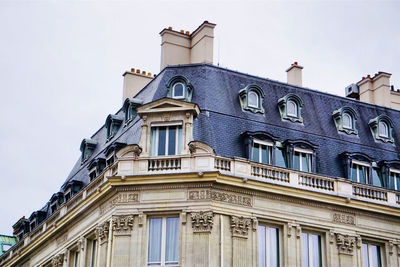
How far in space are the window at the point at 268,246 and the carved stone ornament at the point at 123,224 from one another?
584cm

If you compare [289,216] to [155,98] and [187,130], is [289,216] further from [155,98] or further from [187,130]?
[155,98]

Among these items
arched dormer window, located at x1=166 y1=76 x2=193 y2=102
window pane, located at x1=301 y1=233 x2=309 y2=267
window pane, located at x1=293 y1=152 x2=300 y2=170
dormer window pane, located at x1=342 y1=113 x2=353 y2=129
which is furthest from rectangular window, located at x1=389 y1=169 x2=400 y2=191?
arched dormer window, located at x1=166 y1=76 x2=193 y2=102

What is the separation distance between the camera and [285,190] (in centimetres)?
4219

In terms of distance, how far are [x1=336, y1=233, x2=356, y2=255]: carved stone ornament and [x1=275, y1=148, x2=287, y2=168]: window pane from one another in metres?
4.23

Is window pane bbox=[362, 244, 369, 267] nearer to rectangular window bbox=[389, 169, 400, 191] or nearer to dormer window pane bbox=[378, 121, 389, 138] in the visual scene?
rectangular window bbox=[389, 169, 400, 191]

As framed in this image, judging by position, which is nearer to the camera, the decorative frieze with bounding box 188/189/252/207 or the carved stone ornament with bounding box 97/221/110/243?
the decorative frieze with bounding box 188/189/252/207

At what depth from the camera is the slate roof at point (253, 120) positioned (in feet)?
Result: 144

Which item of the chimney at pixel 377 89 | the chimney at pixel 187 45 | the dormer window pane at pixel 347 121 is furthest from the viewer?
the chimney at pixel 377 89

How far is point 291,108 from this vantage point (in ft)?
155

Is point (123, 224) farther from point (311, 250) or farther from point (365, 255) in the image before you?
point (365, 255)

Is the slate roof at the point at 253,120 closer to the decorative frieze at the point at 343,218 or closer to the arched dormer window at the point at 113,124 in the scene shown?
the arched dormer window at the point at 113,124

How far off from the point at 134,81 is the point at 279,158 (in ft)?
42.2

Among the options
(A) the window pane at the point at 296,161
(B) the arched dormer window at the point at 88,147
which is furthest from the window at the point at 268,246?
(B) the arched dormer window at the point at 88,147

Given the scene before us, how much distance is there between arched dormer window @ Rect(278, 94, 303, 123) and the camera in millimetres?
46656
